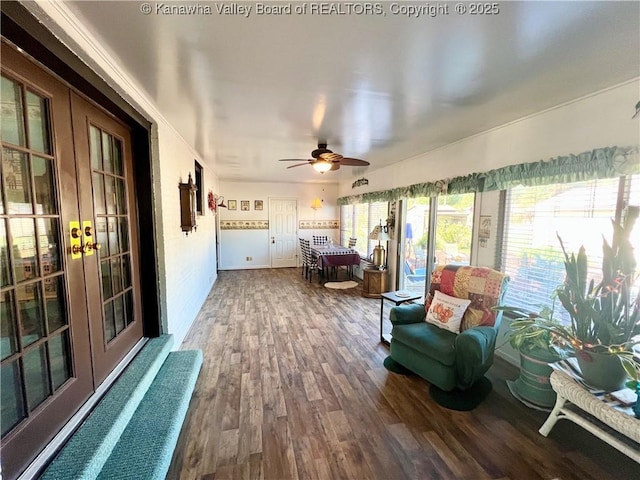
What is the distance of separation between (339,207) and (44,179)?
6963 millimetres

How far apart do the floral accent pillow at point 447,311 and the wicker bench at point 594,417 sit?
2.54ft

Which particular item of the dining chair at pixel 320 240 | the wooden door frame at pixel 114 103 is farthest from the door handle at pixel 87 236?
the dining chair at pixel 320 240

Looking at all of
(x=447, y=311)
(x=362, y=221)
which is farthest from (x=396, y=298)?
(x=362, y=221)

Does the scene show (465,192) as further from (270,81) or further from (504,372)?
(270,81)

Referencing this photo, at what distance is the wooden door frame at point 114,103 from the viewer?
1152 millimetres

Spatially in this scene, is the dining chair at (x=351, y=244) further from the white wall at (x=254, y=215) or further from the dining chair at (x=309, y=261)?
the white wall at (x=254, y=215)

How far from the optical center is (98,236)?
1.88 m

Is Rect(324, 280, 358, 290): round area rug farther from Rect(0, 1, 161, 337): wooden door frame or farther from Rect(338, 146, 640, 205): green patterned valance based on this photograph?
Rect(0, 1, 161, 337): wooden door frame

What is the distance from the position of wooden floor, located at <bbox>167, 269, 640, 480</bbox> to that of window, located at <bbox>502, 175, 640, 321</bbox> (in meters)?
0.88

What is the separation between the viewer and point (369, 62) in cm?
169

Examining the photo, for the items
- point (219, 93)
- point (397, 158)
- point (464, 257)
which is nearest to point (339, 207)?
point (397, 158)

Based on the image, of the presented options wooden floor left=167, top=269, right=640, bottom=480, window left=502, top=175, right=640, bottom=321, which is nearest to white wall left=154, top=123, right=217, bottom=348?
wooden floor left=167, top=269, right=640, bottom=480

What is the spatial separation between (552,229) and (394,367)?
1948 mm

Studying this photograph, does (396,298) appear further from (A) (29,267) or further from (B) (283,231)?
(B) (283,231)
